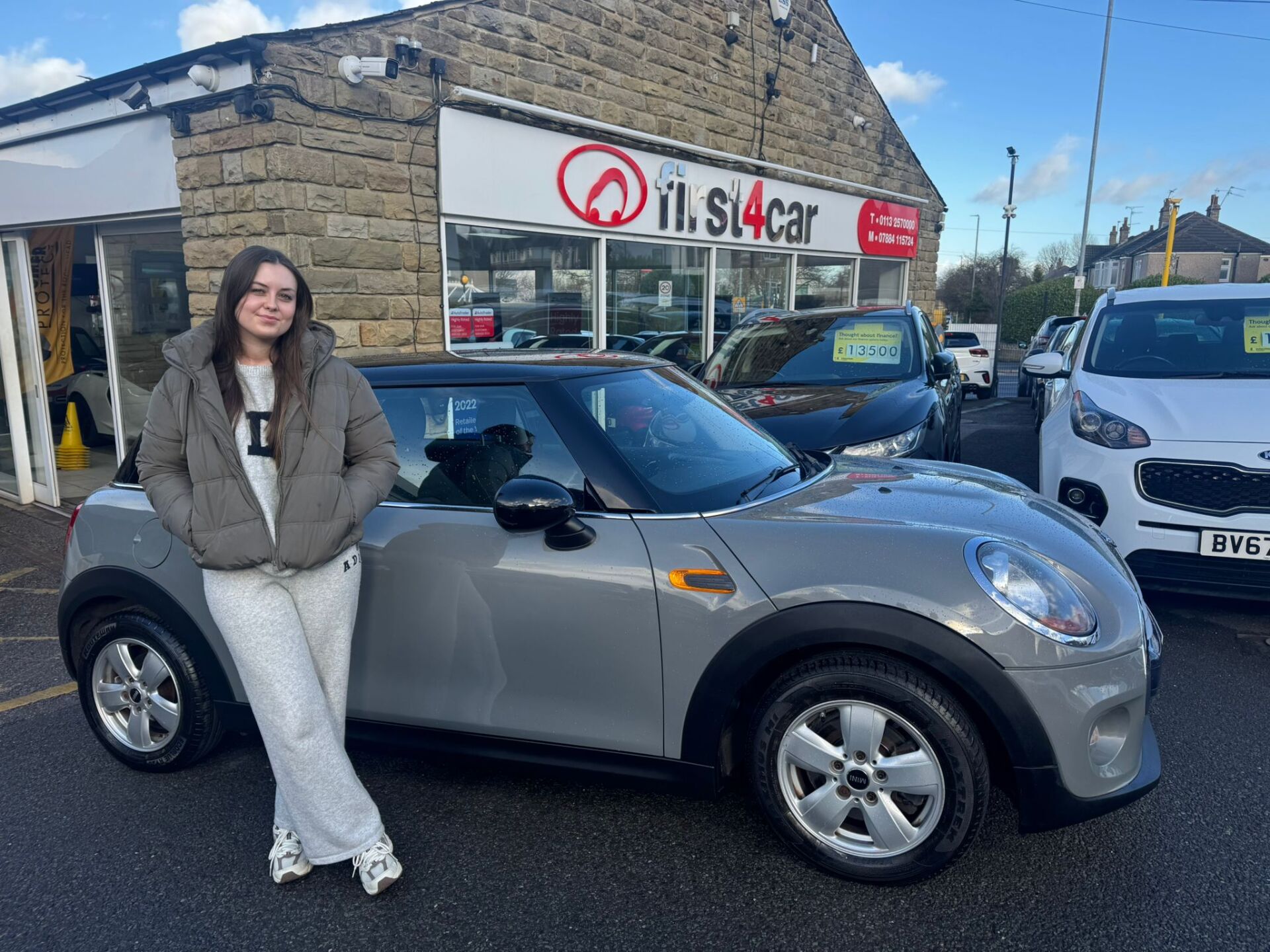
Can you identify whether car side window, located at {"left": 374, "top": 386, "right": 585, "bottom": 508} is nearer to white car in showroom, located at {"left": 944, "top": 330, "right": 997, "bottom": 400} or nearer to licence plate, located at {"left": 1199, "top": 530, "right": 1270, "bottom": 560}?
licence plate, located at {"left": 1199, "top": 530, "right": 1270, "bottom": 560}

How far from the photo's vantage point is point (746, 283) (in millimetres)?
11641

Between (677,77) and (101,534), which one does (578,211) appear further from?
(101,534)

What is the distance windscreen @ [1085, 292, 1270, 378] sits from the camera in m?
5.25

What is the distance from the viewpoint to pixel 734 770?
278 centimetres

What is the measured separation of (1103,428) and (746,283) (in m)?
7.35

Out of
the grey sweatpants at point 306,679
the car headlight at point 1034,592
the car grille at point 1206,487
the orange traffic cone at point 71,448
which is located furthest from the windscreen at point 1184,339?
the orange traffic cone at point 71,448

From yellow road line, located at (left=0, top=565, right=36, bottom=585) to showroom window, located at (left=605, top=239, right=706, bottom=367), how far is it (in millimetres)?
5323

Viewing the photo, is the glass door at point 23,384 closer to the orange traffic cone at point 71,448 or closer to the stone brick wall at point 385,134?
the orange traffic cone at point 71,448

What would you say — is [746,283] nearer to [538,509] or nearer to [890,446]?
[890,446]

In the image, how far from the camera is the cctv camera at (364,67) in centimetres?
620

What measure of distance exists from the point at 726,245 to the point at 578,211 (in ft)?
9.71

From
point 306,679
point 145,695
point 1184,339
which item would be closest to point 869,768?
point 306,679

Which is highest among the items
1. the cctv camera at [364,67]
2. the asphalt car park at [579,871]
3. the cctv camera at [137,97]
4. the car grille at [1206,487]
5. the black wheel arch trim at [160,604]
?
the cctv camera at [364,67]

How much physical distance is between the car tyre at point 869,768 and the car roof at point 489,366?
1.28m
